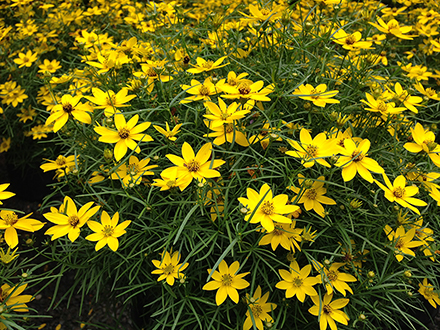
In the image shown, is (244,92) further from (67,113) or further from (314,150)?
(67,113)

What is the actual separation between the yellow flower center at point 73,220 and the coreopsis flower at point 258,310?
560 millimetres

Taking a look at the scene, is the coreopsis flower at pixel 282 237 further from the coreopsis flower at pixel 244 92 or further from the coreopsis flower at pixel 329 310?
the coreopsis flower at pixel 244 92

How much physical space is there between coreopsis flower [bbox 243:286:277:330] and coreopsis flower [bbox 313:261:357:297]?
0.57ft

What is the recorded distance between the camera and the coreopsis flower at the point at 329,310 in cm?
98

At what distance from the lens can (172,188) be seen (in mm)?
935

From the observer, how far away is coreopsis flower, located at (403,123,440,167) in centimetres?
105

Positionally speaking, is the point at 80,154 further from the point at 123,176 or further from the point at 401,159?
the point at 401,159

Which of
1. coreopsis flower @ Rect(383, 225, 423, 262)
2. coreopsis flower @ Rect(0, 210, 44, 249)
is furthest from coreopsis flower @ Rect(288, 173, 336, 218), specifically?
coreopsis flower @ Rect(0, 210, 44, 249)

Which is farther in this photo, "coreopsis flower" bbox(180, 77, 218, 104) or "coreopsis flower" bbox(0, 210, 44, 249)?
"coreopsis flower" bbox(180, 77, 218, 104)

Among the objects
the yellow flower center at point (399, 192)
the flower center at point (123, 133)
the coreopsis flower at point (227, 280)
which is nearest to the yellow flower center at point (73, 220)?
the flower center at point (123, 133)

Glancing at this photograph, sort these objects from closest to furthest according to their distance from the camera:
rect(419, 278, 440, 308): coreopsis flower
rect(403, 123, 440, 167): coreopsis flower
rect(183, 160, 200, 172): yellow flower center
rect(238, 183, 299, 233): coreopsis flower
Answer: rect(238, 183, 299, 233): coreopsis flower < rect(183, 160, 200, 172): yellow flower center < rect(403, 123, 440, 167): coreopsis flower < rect(419, 278, 440, 308): coreopsis flower

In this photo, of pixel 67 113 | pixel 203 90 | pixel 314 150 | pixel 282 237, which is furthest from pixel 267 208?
pixel 67 113

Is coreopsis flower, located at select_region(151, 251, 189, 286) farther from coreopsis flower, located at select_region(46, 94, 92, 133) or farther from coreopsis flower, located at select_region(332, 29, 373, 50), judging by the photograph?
coreopsis flower, located at select_region(332, 29, 373, 50)

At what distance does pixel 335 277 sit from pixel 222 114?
0.61 m
